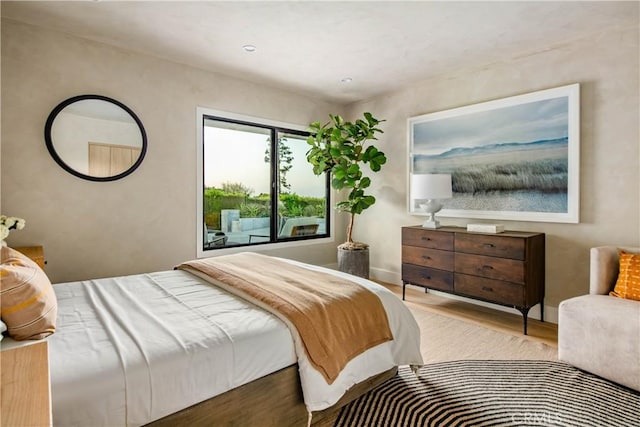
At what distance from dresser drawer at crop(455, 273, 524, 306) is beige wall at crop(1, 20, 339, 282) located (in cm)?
278

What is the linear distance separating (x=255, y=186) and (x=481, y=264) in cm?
268

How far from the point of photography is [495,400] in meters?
2.03

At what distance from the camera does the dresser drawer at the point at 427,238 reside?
3.58m

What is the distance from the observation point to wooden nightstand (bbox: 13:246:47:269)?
2.55 meters

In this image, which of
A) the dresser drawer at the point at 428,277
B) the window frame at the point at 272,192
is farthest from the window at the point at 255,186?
the dresser drawer at the point at 428,277

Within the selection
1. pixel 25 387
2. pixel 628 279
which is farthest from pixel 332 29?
pixel 25 387

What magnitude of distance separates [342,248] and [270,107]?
1.97 m

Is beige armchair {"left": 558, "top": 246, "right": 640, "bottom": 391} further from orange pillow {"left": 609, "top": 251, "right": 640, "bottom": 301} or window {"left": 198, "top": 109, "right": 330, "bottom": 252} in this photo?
window {"left": 198, "top": 109, "right": 330, "bottom": 252}

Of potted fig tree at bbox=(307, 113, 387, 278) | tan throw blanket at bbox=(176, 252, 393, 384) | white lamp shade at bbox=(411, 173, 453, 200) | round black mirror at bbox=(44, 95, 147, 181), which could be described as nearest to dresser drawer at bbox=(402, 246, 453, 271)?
white lamp shade at bbox=(411, 173, 453, 200)

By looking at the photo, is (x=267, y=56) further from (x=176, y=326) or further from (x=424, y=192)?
(x=176, y=326)

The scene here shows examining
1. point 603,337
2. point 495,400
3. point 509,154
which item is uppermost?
point 509,154

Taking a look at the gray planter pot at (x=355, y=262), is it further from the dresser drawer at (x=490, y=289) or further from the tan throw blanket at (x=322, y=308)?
the tan throw blanket at (x=322, y=308)

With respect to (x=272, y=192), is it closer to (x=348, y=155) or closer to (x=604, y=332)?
(x=348, y=155)

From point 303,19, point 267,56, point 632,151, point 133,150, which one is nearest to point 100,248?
point 133,150
